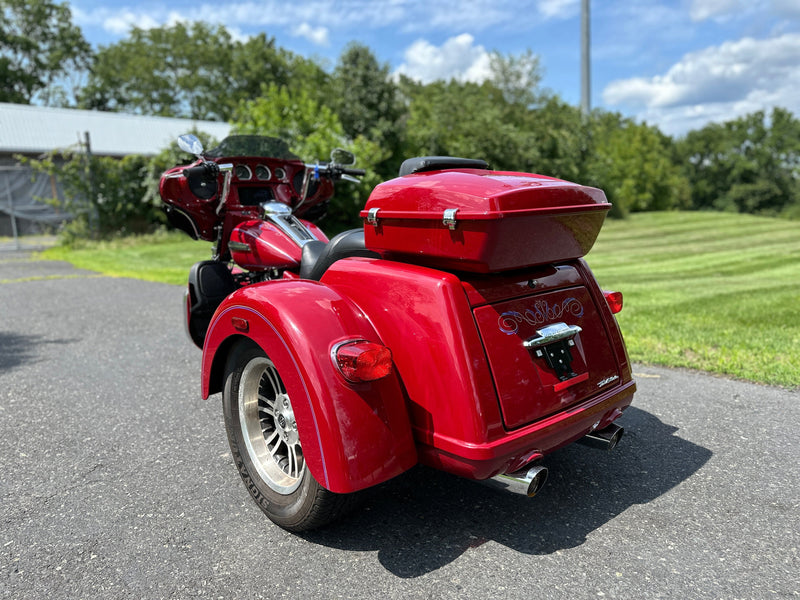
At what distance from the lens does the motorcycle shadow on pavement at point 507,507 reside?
253cm

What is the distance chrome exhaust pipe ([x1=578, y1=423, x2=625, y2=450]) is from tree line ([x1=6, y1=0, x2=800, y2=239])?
49.6 feet

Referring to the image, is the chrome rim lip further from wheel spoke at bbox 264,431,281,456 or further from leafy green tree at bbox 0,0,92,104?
leafy green tree at bbox 0,0,92,104

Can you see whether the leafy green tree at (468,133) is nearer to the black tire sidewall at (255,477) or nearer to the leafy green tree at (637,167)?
the leafy green tree at (637,167)

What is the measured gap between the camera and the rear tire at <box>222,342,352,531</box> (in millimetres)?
2512

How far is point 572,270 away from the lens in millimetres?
2889

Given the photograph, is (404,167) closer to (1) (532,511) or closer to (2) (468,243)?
(2) (468,243)

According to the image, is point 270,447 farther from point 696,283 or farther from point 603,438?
point 696,283

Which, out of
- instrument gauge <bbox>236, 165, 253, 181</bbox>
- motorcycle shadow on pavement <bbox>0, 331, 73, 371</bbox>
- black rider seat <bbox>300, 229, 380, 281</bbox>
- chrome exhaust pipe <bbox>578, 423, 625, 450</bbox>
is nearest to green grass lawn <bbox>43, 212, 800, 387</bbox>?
chrome exhaust pipe <bbox>578, 423, 625, 450</bbox>

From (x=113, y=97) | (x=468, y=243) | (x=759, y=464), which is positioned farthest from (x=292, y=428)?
(x=113, y=97)

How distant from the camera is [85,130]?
28.0m

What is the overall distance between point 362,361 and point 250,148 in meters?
2.92

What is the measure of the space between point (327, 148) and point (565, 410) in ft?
52.2

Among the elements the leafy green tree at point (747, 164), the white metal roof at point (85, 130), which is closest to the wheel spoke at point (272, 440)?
the white metal roof at point (85, 130)

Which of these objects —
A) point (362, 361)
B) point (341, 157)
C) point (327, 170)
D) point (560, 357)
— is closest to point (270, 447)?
point (362, 361)
